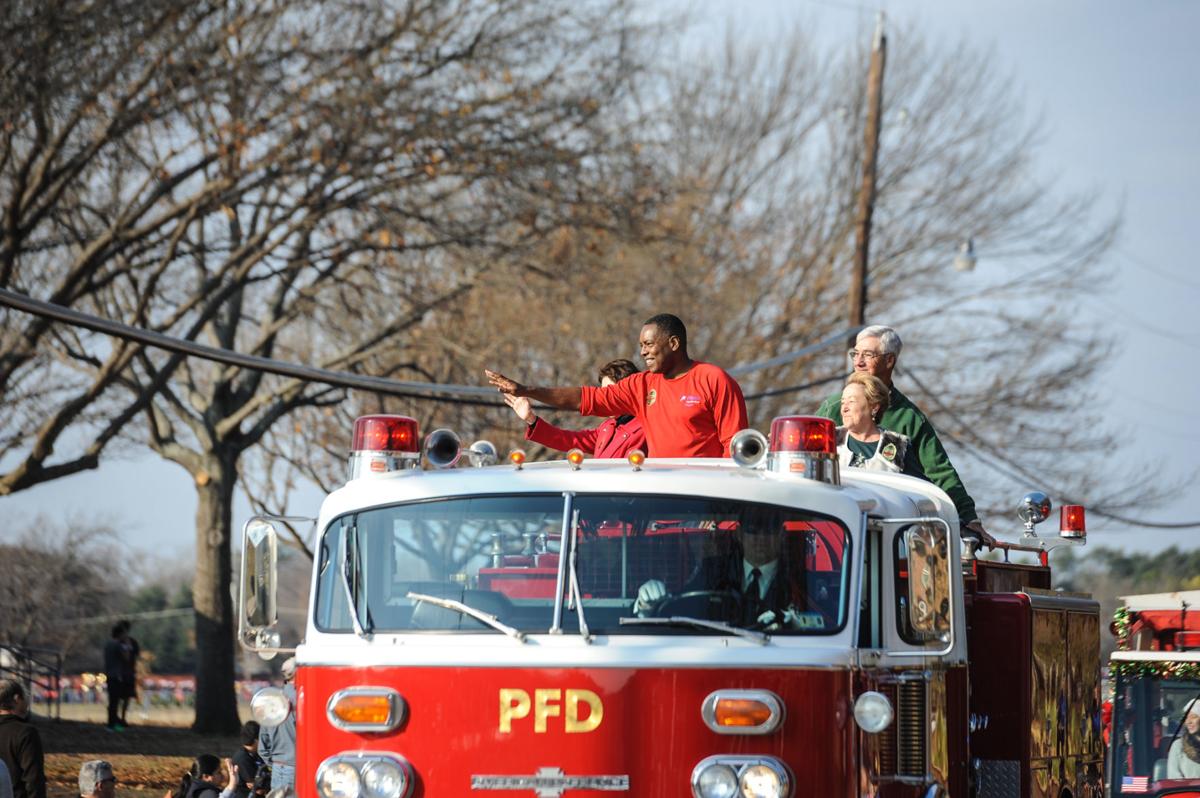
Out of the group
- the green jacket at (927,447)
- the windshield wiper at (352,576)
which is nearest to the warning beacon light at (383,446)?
the windshield wiper at (352,576)

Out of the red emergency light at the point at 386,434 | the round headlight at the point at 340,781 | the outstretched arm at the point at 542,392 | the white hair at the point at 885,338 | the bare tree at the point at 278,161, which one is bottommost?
the round headlight at the point at 340,781

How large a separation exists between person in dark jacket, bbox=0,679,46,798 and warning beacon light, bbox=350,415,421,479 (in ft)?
12.9

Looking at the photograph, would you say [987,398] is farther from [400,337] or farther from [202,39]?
[202,39]

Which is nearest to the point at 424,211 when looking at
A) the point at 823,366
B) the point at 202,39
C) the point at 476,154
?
the point at 476,154

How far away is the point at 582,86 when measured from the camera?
2147cm

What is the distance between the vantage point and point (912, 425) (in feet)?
28.3

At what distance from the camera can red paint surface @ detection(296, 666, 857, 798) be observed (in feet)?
19.9

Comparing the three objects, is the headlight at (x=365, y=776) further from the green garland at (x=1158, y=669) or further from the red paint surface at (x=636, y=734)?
the green garland at (x=1158, y=669)

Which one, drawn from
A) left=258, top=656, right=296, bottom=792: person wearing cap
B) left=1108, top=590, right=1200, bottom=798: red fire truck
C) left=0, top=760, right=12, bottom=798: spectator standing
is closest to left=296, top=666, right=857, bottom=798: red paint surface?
left=0, top=760, right=12, bottom=798: spectator standing

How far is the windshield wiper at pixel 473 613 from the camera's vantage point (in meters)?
6.25

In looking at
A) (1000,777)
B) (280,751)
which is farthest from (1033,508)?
(280,751)

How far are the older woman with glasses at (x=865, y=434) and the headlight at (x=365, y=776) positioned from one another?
2.86 m

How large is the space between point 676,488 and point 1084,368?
1063 inches

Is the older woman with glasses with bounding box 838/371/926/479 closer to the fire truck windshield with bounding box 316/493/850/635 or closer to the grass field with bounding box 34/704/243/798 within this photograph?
the fire truck windshield with bounding box 316/493/850/635
